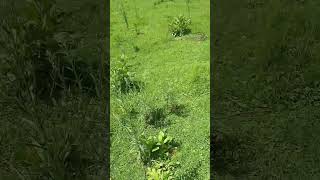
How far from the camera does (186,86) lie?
5.32 m

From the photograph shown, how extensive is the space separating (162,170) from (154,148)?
0.24 meters

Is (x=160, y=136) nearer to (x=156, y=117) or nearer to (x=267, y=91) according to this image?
(x=156, y=117)

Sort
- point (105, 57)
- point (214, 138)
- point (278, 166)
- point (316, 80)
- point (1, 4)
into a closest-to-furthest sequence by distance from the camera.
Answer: point (278, 166) < point (214, 138) < point (316, 80) < point (105, 57) < point (1, 4)

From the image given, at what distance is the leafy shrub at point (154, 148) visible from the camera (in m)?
4.05

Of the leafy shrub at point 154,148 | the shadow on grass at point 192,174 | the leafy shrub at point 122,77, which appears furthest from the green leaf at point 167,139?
the leafy shrub at point 122,77

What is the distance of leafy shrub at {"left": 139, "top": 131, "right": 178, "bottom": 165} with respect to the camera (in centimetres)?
405

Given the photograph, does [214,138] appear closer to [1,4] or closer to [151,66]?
[151,66]

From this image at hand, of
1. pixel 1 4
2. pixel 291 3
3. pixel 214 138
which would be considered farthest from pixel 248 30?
pixel 1 4

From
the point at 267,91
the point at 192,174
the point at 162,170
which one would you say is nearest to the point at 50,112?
the point at 162,170

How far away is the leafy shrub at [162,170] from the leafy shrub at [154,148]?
81mm

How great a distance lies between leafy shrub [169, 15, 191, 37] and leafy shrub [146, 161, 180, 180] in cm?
309

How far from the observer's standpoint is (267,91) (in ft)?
16.1

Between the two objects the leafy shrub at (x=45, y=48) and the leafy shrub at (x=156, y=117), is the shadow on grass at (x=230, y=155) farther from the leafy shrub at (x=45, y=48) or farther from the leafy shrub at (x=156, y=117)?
the leafy shrub at (x=45, y=48)

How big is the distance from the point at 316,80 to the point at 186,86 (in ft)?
4.52
